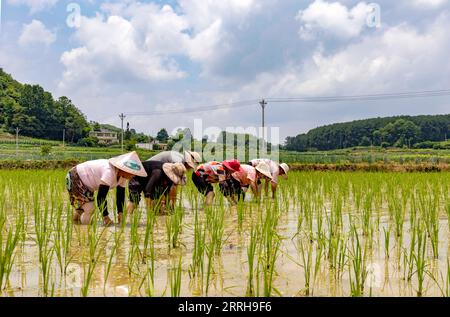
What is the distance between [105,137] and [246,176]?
76122 mm

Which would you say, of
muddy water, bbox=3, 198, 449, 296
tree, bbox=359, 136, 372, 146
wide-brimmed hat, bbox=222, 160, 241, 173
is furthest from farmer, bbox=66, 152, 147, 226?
tree, bbox=359, 136, 372, 146

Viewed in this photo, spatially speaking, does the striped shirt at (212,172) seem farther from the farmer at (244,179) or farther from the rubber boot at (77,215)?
the rubber boot at (77,215)

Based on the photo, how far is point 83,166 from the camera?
417 centimetres

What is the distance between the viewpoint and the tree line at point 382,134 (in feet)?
233

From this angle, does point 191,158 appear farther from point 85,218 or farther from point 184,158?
point 85,218

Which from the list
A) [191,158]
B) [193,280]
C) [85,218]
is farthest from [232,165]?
[193,280]

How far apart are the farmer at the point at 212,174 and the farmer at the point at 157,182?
0.67 meters

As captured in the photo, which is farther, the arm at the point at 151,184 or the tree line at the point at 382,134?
the tree line at the point at 382,134

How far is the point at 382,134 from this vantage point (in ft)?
240

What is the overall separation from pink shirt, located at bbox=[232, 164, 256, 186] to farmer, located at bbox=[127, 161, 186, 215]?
0.98m

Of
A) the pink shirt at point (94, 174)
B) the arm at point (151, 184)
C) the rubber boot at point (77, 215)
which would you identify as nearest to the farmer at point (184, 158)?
the arm at point (151, 184)

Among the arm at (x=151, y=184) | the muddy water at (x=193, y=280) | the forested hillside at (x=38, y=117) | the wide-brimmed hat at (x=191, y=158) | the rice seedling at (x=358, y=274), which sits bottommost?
the muddy water at (x=193, y=280)

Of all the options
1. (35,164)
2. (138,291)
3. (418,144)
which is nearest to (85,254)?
(138,291)

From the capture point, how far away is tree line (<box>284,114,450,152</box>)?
7100cm
